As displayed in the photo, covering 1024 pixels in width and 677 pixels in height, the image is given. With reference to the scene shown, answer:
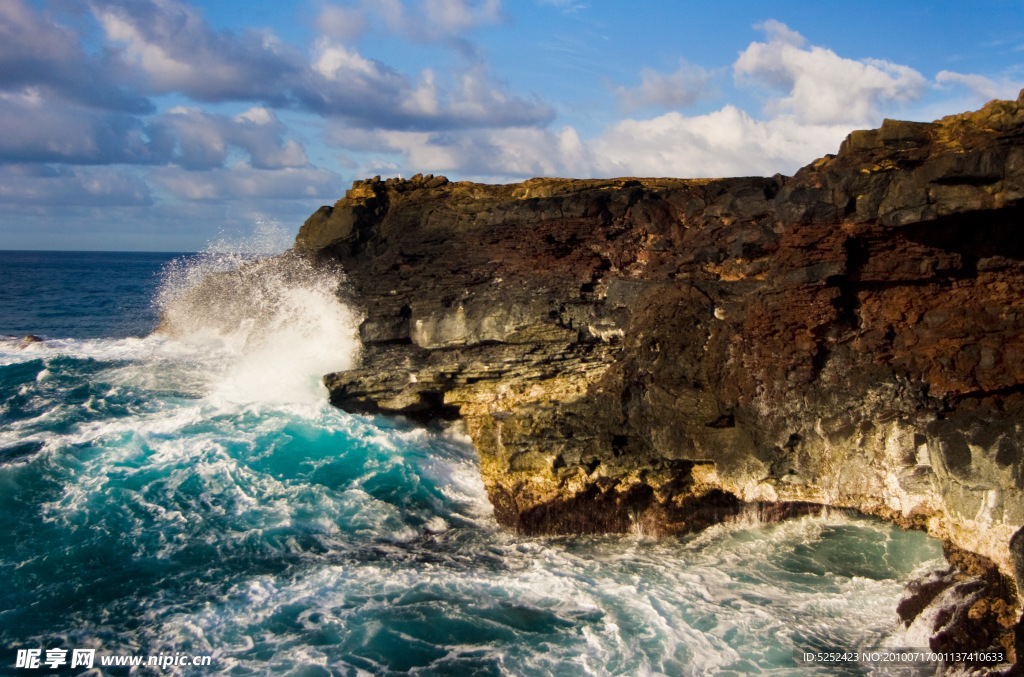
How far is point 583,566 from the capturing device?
426 inches

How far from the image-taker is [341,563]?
11047 mm

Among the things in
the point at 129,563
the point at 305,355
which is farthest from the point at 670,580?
the point at 305,355

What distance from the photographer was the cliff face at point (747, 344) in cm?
994

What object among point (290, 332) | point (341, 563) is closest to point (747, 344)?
point (341, 563)

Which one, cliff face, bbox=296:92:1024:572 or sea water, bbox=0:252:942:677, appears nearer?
sea water, bbox=0:252:942:677

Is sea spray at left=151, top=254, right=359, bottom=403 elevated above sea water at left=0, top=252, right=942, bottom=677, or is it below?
above

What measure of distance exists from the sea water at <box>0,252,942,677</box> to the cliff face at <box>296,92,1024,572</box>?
94 cm

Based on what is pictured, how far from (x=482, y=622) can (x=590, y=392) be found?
464 cm

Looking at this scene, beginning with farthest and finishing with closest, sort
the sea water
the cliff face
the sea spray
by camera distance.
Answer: the sea spray
the cliff face
the sea water

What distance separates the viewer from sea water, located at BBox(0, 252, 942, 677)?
8.92 m

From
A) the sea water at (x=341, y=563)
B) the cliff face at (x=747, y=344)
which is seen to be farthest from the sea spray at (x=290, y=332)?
the cliff face at (x=747, y=344)

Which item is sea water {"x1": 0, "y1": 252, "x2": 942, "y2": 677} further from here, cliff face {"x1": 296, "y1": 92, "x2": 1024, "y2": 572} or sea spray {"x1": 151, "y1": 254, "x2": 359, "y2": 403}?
cliff face {"x1": 296, "y1": 92, "x2": 1024, "y2": 572}

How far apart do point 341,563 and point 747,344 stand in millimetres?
7969

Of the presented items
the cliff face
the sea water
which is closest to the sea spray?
the sea water
